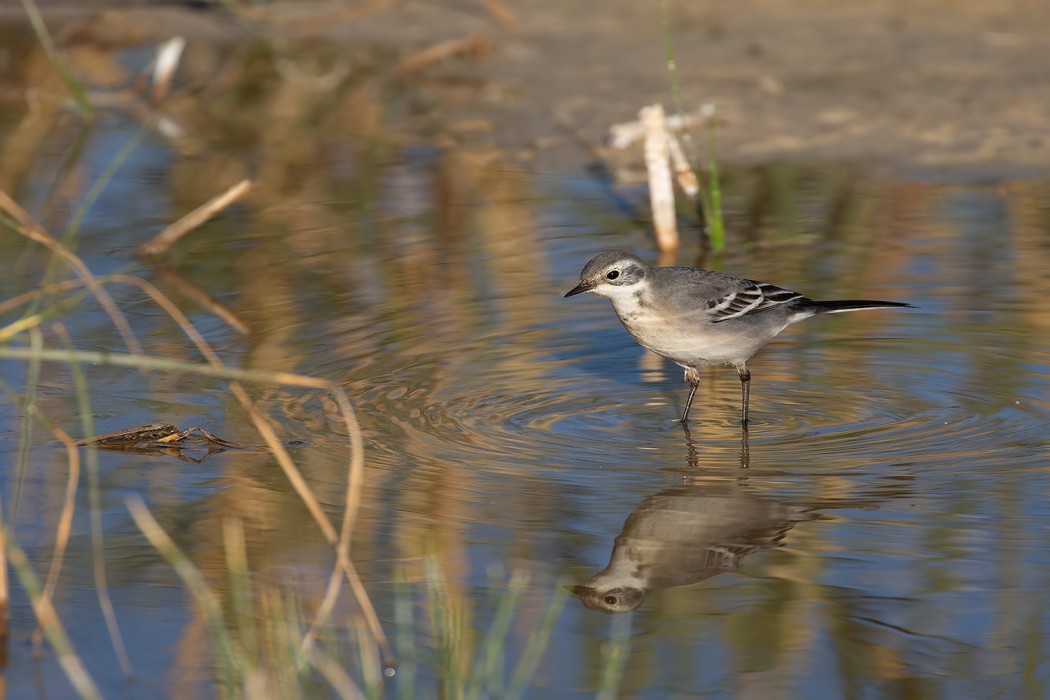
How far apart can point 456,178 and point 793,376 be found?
4.76 m

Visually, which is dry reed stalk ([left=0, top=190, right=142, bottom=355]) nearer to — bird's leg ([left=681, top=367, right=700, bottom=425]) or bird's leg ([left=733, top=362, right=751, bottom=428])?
bird's leg ([left=681, top=367, right=700, bottom=425])

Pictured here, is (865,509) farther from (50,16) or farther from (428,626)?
(50,16)

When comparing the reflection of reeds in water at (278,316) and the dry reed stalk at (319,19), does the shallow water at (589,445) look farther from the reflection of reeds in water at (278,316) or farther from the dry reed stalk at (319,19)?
the dry reed stalk at (319,19)

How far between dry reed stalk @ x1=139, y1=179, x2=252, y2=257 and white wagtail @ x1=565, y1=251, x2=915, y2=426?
2.87 metres

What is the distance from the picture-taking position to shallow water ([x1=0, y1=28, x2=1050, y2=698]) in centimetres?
494

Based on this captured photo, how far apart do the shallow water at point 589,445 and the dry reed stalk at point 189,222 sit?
224 mm

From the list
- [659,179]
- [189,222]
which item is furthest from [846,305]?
[189,222]

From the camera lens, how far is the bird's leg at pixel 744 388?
7.25 metres

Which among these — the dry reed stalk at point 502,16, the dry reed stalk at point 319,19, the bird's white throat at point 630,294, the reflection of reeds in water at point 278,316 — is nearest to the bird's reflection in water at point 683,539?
the reflection of reeds in water at point 278,316

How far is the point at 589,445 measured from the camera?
6.82 metres

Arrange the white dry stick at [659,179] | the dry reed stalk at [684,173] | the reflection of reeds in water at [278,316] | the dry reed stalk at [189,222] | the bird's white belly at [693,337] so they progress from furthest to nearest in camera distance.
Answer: the dry reed stalk at [684,173] → the white dry stick at [659,179] → the dry reed stalk at [189,222] → the bird's white belly at [693,337] → the reflection of reeds in water at [278,316]

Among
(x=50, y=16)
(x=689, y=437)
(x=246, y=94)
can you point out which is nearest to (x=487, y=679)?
(x=689, y=437)

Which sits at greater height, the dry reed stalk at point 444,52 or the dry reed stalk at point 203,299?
the dry reed stalk at point 444,52

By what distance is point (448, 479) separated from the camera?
6.36 meters
